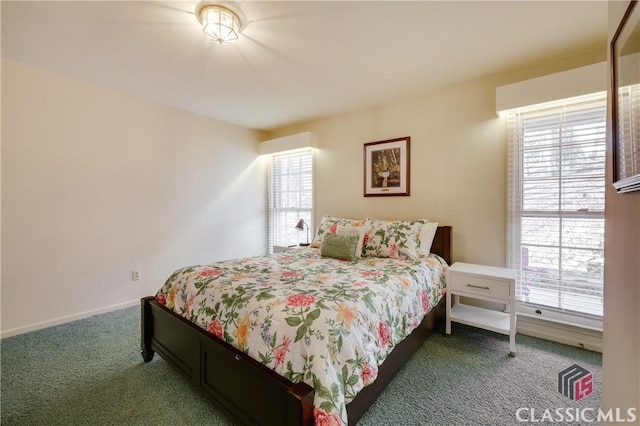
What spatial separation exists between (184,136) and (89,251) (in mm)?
1716

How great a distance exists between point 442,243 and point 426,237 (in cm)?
23

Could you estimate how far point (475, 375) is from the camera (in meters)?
1.83

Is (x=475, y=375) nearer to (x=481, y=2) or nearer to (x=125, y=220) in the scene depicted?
(x=481, y=2)

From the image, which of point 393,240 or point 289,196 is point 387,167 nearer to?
point 393,240

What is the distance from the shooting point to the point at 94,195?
279cm

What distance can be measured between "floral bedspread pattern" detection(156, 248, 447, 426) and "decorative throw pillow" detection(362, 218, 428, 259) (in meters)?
0.29

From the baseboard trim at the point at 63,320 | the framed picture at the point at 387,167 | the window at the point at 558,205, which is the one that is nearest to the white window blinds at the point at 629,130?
the window at the point at 558,205

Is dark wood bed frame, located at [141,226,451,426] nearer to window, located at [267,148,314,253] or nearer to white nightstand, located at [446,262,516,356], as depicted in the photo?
white nightstand, located at [446,262,516,356]

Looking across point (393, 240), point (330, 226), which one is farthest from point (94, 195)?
point (393, 240)

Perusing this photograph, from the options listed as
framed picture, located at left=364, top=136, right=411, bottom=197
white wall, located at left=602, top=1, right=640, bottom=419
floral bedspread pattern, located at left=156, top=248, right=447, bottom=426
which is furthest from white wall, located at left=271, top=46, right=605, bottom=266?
white wall, located at left=602, top=1, right=640, bottom=419

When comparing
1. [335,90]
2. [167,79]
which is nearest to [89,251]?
[167,79]

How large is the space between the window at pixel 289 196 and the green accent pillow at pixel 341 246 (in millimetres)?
1417
